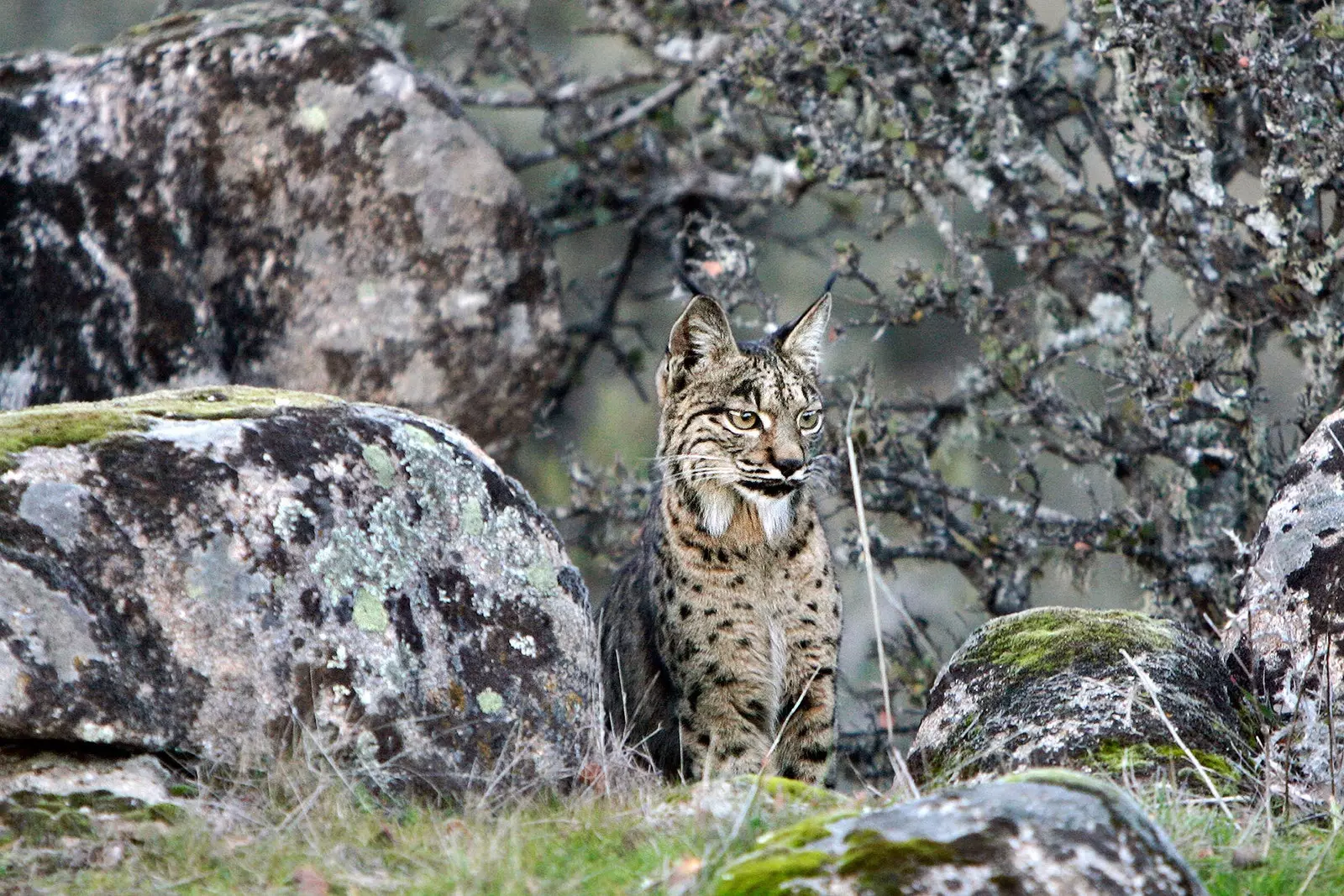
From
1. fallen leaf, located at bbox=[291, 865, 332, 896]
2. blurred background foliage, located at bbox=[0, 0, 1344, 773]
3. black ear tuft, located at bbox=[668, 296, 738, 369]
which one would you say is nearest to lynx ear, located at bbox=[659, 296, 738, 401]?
black ear tuft, located at bbox=[668, 296, 738, 369]

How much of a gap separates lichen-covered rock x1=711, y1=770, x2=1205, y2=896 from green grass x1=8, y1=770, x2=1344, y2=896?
119 mm

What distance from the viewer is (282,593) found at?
454 centimetres

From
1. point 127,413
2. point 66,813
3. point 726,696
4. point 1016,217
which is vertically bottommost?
point 726,696

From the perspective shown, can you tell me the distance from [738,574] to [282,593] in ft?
6.84

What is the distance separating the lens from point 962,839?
129 inches

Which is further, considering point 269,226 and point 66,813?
point 269,226

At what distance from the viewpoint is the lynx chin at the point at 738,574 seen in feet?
19.6

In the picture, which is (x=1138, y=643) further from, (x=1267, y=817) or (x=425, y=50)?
(x=425, y=50)

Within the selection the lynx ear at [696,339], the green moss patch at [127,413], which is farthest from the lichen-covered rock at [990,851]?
the lynx ear at [696,339]

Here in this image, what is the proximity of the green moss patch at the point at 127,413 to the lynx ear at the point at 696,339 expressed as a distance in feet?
5.02

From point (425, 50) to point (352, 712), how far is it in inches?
Result: 469

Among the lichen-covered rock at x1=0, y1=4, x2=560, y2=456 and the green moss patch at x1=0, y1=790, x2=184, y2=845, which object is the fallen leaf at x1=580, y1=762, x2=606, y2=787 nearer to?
the green moss patch at x1=0, y1=790, x2=184, y2=845

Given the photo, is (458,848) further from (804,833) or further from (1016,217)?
(1016,217)

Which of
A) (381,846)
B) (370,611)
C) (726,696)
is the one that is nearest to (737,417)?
(726,696)
